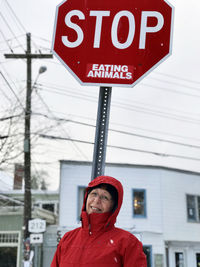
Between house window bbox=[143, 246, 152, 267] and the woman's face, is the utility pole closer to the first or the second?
house window bbox=[143, 246, 152, 267]

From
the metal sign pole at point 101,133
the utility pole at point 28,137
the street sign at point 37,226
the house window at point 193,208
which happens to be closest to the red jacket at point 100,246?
the metal sign pole at point 101,133

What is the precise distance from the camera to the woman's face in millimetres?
2268

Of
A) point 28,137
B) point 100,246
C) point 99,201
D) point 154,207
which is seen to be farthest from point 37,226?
point 100,246

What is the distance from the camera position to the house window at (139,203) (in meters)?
20.3

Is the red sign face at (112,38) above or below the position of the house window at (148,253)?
above

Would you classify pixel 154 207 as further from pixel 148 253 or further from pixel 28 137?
pixel 28 137

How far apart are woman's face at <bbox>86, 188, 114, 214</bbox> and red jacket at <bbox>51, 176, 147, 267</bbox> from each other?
5 cm

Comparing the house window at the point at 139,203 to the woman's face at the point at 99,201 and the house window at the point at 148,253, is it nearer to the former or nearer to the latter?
the house window at the point at 148,253

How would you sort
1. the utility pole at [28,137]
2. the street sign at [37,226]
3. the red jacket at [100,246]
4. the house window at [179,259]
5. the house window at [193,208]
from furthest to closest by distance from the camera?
the house window at [193,208] → the house window at [179,259] → the utility pole at [28,137] → the street sign at [37,226] → the red jacket at [100,246]

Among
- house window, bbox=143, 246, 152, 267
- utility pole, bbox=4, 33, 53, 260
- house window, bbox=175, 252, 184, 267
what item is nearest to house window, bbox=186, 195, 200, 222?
house window, bbox=175, 252, 184, 267

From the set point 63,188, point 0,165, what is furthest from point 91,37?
point 63,188

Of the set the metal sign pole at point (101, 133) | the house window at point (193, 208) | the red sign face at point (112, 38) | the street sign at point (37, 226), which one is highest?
the red sign face at point (112, 38)

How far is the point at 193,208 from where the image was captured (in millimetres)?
21922

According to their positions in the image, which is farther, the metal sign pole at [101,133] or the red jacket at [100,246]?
the metal sign pole at [101,133]
